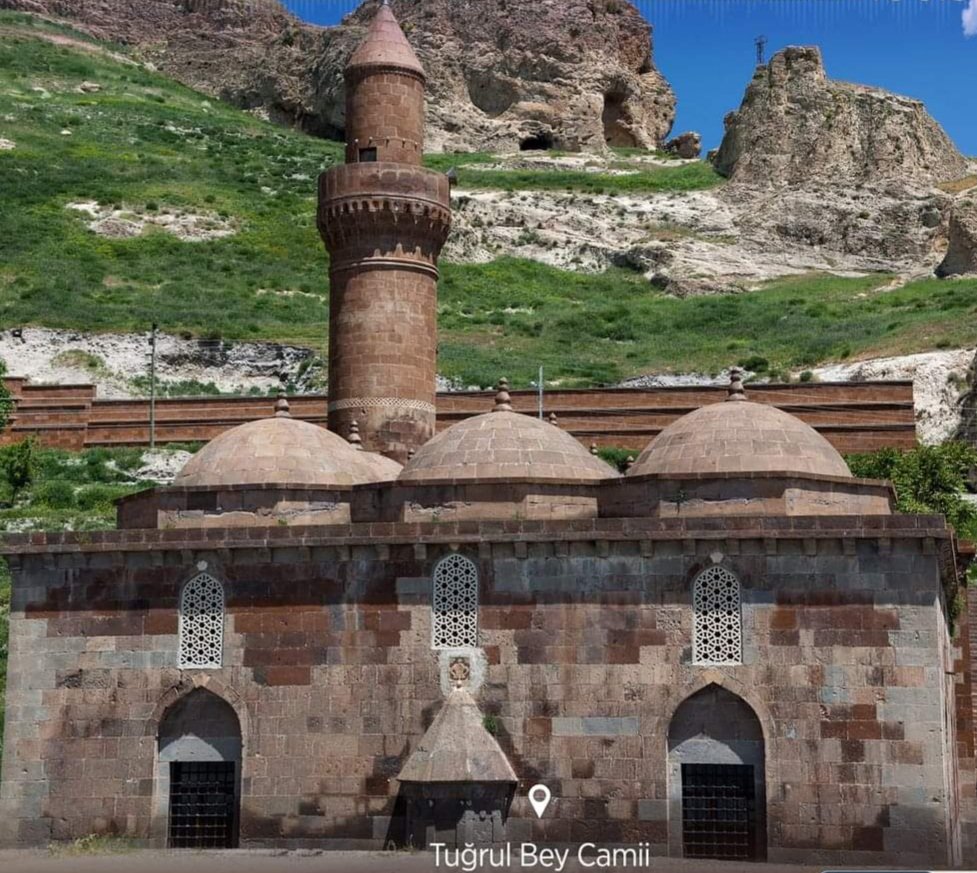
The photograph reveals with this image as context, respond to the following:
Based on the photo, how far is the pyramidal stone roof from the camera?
72.7 ft

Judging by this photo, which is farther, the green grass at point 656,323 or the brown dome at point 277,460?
the green grass at point 656,323

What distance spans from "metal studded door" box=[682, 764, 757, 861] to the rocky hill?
70639 mm

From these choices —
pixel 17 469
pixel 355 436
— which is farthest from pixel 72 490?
pixel 355 436

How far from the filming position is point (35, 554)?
2442cm

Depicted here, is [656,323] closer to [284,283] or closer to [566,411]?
[284,283]

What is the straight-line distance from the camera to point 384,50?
30797mm

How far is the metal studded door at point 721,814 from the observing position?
73.3ft

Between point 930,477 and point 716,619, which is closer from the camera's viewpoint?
point 716,619

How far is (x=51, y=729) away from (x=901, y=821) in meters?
11.6

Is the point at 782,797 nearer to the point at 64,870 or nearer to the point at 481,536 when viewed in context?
the point at 481,536

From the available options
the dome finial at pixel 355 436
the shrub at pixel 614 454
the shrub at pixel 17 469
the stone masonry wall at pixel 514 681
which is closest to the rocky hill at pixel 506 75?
the shrub at pixel 614 454

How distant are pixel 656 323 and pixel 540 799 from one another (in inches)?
1805

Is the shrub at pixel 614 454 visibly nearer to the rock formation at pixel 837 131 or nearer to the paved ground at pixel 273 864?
the paved ground at pixel 273 864

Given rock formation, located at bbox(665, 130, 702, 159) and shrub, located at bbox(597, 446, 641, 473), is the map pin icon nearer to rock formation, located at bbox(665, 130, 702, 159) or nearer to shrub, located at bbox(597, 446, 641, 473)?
shrub, located at bbox(597, 446, 641, 473)
